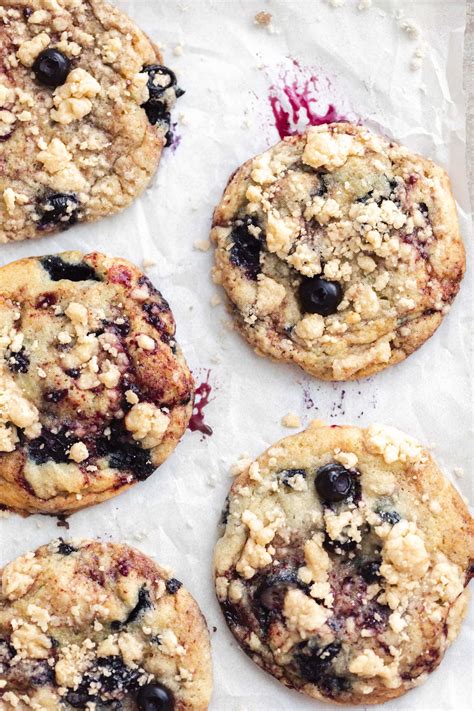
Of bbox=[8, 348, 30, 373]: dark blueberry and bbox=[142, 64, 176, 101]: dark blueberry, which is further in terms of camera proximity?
bbox=[142, 64, 176, 101]: dark blueberry

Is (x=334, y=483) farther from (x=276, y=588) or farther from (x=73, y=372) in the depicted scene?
(x=73, y=372)

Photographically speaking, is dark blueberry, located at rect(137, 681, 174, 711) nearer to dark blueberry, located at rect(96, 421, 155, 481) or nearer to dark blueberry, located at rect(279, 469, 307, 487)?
dark blueberry, located at rect(96, 421, 155, 481)

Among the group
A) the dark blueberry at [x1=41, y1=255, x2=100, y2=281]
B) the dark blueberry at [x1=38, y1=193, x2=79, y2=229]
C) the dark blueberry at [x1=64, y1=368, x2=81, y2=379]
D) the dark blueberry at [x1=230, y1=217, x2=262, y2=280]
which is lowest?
the dark blueberry at [x1=64, y1=368, x2=81, y2=379]

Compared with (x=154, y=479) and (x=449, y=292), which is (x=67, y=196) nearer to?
(x=154, y=479)

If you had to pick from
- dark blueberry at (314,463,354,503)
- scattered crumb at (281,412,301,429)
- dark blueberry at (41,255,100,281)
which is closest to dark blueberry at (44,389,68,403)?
dark blueberry at (41,255,100,281)

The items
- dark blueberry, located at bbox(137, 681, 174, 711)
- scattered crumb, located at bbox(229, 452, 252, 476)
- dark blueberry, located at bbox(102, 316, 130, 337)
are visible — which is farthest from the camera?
scattered crumb, located at bbox(229, 452, 252, 476)

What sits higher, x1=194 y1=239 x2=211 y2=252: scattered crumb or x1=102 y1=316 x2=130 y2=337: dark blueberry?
x1=194 y1=239 x2=211 y2=252: scattered crumb

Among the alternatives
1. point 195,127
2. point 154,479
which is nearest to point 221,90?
point 195,127
